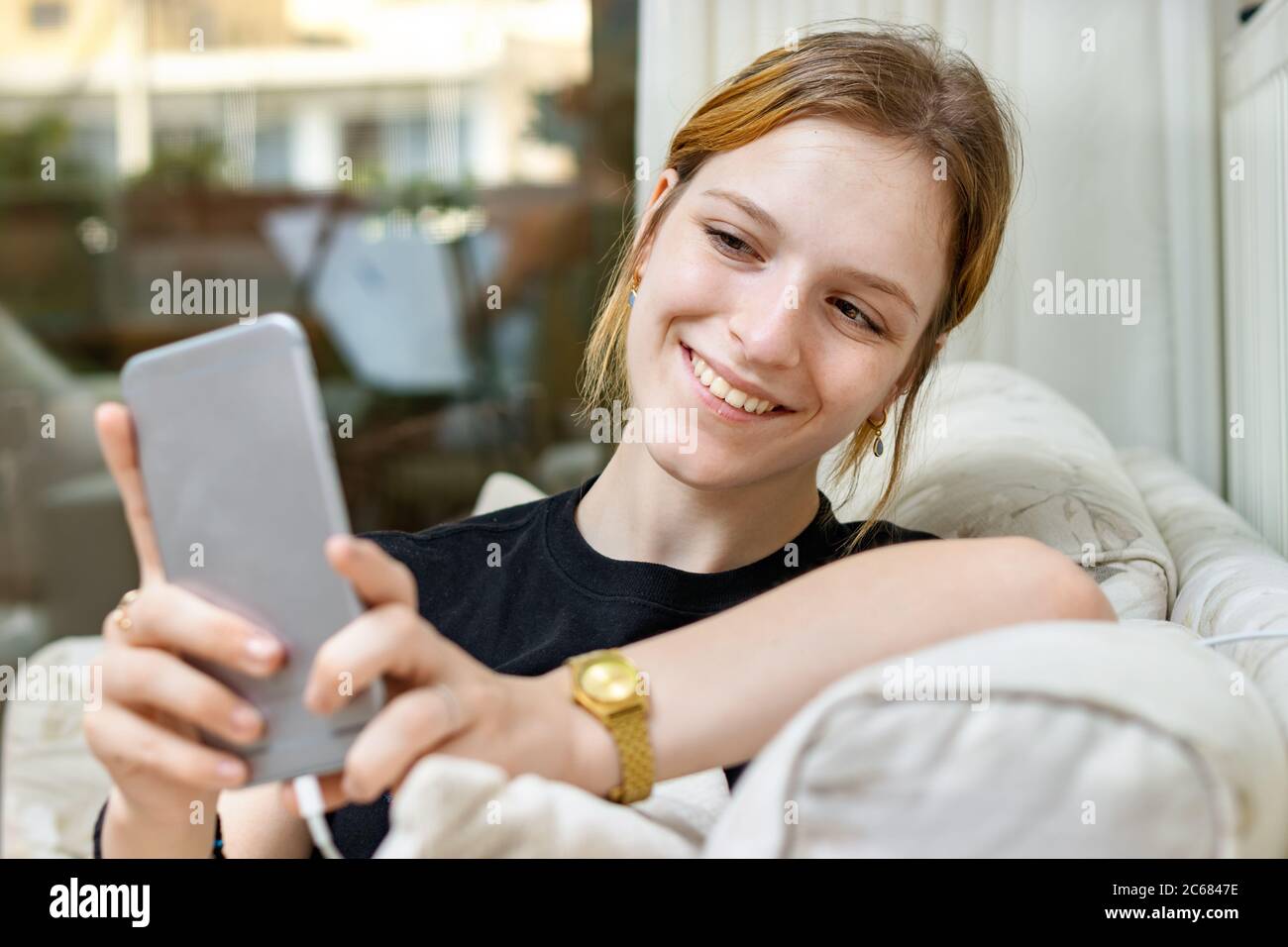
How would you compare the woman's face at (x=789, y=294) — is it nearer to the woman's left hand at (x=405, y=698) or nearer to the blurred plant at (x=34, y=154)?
the woman's left hand at (x=405, y=698)

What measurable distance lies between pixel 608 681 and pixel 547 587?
335 mm

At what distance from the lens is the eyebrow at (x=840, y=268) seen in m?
0.83

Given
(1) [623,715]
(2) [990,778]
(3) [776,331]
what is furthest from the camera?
(3) [776,331]

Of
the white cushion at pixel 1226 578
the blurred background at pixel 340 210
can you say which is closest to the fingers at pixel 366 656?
the white cushion at pixel 1226 578

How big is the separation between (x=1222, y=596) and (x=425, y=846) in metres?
0.69

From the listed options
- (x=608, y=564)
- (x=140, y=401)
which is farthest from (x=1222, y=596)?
(x=140, y=401)

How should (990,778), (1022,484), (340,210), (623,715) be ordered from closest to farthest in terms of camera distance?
1. (990,778)
2. (623,715)
3. (1022,484)
4. (340,210)

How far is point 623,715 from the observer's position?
597 millimetres

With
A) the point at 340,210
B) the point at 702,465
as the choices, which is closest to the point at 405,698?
the point at 702,465

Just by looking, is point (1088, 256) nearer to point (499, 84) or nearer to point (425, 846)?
point (425, 846)

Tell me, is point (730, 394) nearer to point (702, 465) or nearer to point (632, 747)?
point (702, 465)

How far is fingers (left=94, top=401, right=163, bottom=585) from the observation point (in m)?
0.54

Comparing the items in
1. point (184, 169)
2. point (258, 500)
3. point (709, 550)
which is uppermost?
point (184, 169)

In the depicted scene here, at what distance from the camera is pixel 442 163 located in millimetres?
3037
